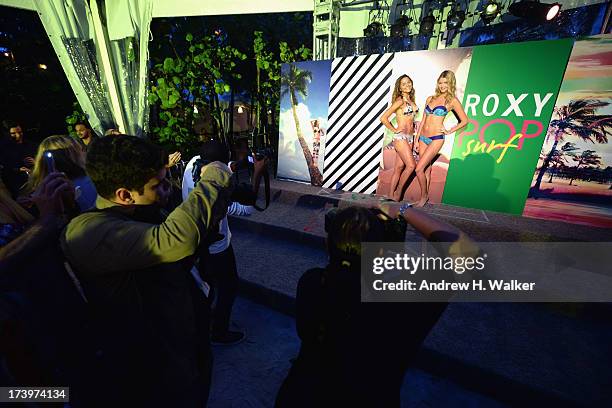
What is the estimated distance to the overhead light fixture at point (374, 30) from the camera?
7.57 m

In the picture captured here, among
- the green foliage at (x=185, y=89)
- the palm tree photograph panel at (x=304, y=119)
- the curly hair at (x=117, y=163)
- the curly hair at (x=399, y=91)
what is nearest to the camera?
the curly hair at (x=117, y=163)

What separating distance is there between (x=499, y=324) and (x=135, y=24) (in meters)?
6.03

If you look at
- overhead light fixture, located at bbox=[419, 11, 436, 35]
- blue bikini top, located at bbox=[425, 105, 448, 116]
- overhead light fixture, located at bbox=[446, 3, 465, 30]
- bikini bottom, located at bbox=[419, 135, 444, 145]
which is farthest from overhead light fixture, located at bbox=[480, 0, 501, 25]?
bikini bottom, located at bbox=[419, 135, 444, 145]

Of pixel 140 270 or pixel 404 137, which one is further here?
pixel 404 137

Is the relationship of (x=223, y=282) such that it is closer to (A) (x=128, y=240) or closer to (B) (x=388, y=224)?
(A) (x=128, y=240)

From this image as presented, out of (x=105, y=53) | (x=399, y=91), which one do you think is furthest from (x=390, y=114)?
(x=105, y=53)

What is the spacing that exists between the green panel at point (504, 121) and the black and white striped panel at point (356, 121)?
151 cm

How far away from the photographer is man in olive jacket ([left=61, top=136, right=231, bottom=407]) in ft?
3.55

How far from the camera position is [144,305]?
4.00 ft

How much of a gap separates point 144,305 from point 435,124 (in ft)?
17.4

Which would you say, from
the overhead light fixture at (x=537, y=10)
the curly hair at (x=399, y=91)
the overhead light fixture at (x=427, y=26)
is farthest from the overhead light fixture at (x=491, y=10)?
the curly hair at (x=399, y=91)

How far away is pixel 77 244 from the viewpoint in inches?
42.6

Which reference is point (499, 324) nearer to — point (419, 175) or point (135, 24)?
point (419, 175)

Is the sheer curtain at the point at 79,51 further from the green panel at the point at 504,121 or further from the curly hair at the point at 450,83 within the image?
the green panel at the point at 504,121
